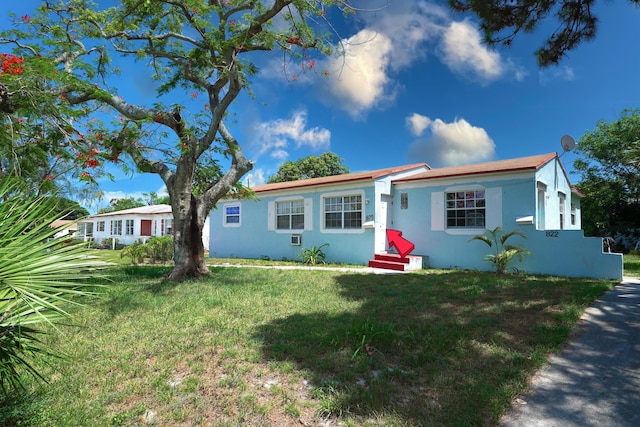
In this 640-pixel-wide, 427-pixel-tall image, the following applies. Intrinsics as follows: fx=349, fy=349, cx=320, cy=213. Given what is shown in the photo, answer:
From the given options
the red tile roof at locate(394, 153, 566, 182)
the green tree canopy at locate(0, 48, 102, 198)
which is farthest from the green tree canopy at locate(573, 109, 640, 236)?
the green tree canopy at locate(0, 48, 102, 198)

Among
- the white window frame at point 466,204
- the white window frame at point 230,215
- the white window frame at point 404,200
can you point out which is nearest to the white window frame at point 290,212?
the white window frame at point 230,215

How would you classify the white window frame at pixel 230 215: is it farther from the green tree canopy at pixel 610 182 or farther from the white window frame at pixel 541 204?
the green tree canopy at pixel 610 182

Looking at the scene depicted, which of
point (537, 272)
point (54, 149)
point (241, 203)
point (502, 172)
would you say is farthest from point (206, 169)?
point (537, 272)

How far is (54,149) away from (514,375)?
26.4ft

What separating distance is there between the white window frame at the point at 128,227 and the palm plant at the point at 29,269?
98.8ft

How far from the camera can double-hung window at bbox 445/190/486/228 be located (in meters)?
11.6

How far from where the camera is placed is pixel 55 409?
9.23ft

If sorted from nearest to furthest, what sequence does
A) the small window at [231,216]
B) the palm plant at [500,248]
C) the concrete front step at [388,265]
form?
the palm plant at [500,248], the concrete front step at [388,265], the small window at [231,216]

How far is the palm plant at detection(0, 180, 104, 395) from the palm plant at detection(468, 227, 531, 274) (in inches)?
406

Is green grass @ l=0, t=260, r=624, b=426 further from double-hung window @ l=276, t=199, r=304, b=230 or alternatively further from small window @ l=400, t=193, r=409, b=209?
double-hung window @ l=276, t=199, r=304, b=230

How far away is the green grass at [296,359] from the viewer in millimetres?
2805

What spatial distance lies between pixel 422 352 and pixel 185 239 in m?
7.09

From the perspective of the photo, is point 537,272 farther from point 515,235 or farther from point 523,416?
point 523,416

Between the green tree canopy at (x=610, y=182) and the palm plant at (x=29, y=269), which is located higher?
the green tree canopy at (x=610, y=182)
